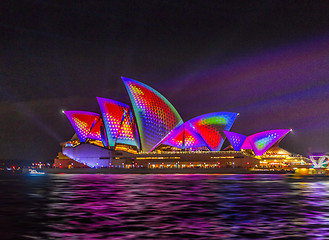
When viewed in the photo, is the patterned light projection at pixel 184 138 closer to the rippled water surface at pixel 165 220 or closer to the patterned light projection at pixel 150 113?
the patterned light projection at pixel 150 113

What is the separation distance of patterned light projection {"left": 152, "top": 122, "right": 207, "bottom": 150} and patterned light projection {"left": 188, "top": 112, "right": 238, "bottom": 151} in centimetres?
145

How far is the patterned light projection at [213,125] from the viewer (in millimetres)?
98062

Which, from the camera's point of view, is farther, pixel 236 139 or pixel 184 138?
pixel 184 138

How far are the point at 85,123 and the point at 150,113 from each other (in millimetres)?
20253

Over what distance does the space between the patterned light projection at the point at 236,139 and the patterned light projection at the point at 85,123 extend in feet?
110

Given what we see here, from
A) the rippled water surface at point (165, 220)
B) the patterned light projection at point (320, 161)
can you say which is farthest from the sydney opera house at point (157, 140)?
the rippled water surface at point (165, 220)

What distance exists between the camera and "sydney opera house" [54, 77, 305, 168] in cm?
9662

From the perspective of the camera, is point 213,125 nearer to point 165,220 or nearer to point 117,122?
point 117,122

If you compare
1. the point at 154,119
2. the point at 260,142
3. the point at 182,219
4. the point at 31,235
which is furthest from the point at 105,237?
the point at 260,142

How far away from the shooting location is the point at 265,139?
105000 millimetres

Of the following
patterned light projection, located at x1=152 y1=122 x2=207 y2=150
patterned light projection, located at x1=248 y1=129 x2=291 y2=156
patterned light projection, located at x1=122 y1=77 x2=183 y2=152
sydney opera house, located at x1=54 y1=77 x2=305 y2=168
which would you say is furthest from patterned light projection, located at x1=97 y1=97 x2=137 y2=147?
patterned light projection, located at x1=248 y1=129 x2=291 y2=156

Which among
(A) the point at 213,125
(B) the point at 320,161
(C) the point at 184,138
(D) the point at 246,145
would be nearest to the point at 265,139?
(D) the point at 246,145

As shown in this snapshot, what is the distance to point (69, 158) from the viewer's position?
11456 centimetres

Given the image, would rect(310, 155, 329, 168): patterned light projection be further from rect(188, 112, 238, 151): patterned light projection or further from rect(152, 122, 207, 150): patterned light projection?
rect(152, 122, 207, 150): patterned light projection
